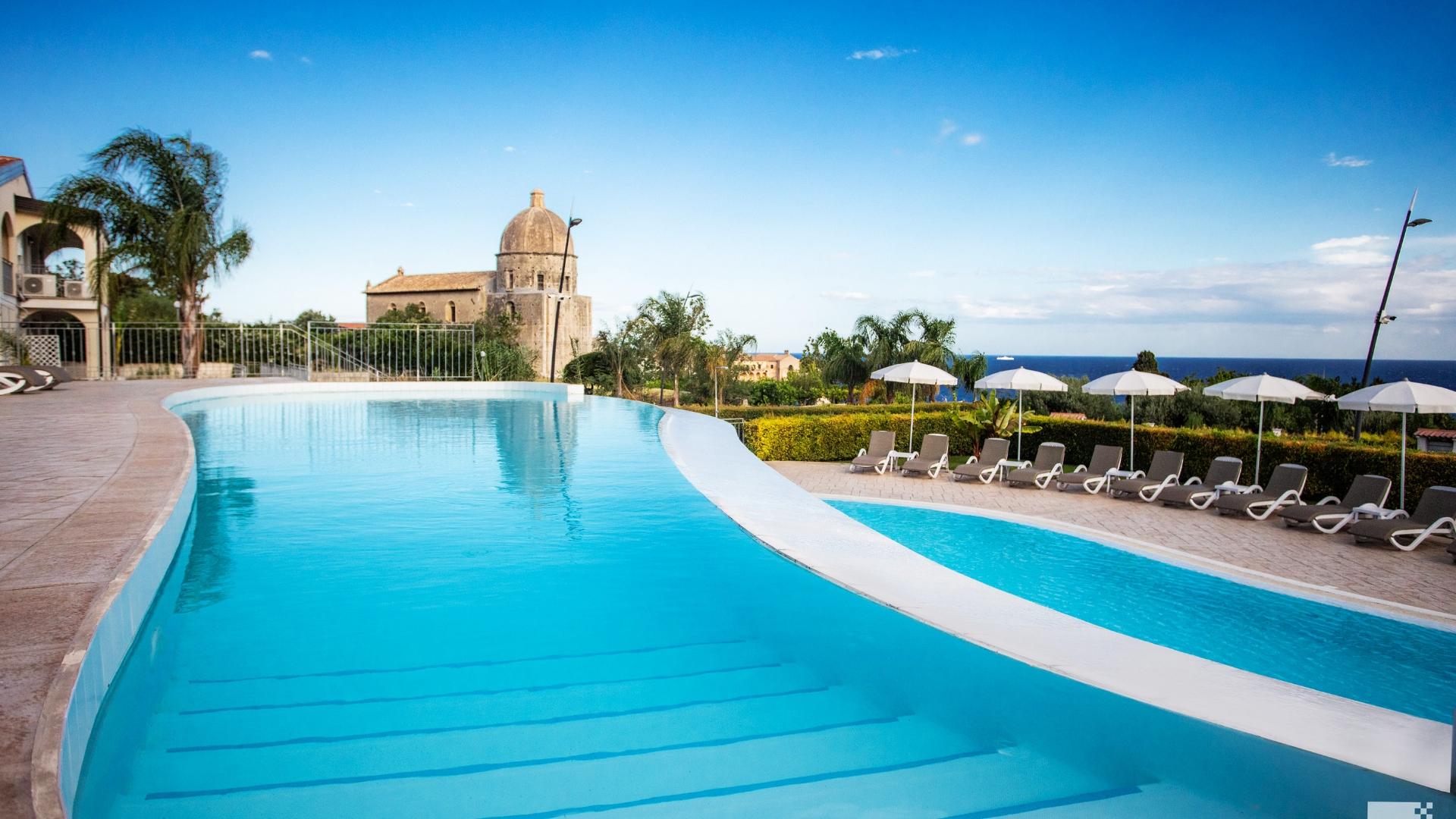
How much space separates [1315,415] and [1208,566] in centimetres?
1350

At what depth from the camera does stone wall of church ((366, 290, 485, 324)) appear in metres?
61.3

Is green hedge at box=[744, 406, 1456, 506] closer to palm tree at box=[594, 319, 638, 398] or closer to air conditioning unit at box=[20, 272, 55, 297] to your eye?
palm tree at box=[594, 319, 638, 398]

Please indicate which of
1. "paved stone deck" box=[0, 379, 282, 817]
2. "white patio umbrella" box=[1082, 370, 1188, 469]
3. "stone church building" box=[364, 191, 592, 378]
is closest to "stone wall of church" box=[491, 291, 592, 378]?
"stone church building" box=[364, 191, 592, 378]

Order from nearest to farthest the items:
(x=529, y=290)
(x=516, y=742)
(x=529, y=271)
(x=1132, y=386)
Answer: (x=516, y=742), (x=1132, y=386), (x=529, y=290), (x=529, y=271)

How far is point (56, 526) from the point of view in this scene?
414 cm

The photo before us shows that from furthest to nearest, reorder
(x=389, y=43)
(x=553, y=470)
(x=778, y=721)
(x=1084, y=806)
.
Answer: (x=389, y=43)
(x=553, y=470)
(x=778, y=721)
(x=1084, y=806)

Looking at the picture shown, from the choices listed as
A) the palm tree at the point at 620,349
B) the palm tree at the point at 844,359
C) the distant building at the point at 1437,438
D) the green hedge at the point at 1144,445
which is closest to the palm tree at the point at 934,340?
the palm tree at the point at 844,359

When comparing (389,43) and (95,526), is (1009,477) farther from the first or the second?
(389,43)

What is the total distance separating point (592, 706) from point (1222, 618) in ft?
18.8

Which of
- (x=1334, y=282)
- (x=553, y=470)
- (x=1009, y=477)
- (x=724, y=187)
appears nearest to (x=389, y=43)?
(x=724, y=187)

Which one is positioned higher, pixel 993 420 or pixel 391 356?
pixel 391 356

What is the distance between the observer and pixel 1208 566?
26.9ft

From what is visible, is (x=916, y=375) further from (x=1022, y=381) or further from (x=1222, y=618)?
(x=1222, y=618)

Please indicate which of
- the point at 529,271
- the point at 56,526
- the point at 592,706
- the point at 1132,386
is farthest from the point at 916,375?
the point at 529,271
